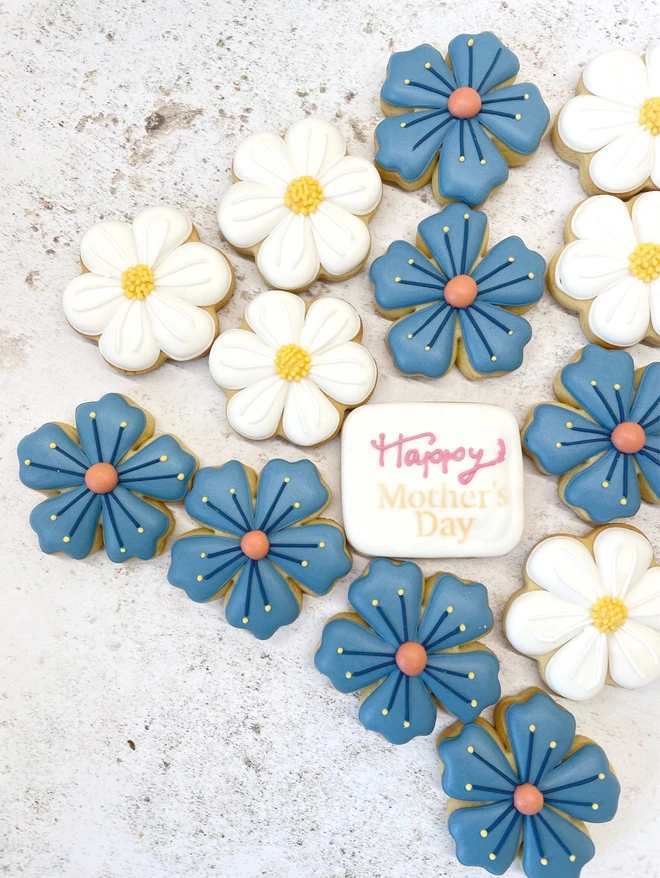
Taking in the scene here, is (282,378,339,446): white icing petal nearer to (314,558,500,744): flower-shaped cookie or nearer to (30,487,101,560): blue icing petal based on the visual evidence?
(314,558,500,744): flower-shaped cookie

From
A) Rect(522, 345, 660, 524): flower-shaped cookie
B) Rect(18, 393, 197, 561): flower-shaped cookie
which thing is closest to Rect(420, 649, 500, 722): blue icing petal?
Rect(522, 345, 660, 524): flower-shaped cookie

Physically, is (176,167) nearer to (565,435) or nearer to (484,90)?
(484,90)

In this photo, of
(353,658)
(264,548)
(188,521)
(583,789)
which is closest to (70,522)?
(188,521)

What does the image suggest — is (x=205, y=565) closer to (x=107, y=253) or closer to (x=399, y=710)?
(x=399, y=710)

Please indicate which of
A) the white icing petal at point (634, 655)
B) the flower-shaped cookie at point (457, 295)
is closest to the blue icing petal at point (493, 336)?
the flower-shaped cookie at point (457, 295)

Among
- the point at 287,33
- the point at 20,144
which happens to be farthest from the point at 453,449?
the point at 20,144
